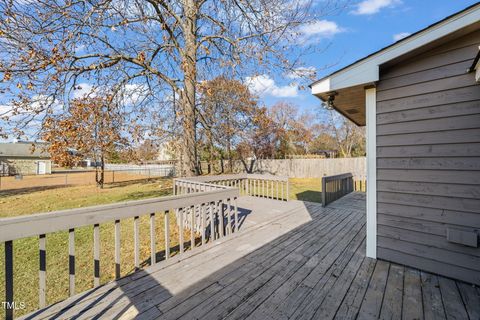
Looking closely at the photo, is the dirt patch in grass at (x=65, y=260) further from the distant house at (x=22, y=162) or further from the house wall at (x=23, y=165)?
the house wall at (x=23, y=165)

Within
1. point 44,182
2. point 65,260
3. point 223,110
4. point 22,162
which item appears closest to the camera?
point 65,260

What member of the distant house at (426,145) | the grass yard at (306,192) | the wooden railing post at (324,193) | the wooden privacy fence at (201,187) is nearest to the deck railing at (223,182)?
the wooden privacy fence at (201,187)

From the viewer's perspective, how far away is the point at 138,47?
17.7 feet

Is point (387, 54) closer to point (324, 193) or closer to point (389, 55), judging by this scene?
point (389, 55)

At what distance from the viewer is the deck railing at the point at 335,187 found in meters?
5.70

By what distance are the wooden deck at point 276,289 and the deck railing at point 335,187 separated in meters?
2.48

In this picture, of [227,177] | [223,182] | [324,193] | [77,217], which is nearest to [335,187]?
[324,193]

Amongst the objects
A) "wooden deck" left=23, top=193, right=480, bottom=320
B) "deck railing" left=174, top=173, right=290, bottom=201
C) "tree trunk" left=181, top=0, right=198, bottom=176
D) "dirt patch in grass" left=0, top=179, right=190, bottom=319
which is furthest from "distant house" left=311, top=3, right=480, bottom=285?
"tree trunk" left=181, top=0, right=198, bottom=176

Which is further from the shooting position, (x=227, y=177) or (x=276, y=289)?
(x=227, y=177)

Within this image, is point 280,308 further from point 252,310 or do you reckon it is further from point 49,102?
point 49,102

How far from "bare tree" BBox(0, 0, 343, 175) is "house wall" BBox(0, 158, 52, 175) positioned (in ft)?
97.9

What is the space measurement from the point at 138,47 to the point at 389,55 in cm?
565

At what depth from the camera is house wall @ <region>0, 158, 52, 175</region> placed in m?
25.9

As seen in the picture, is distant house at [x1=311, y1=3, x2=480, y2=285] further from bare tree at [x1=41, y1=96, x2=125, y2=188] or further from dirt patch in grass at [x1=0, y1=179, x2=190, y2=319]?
bare tree at [x1=41, y1=96, x2=125, y2=188]
